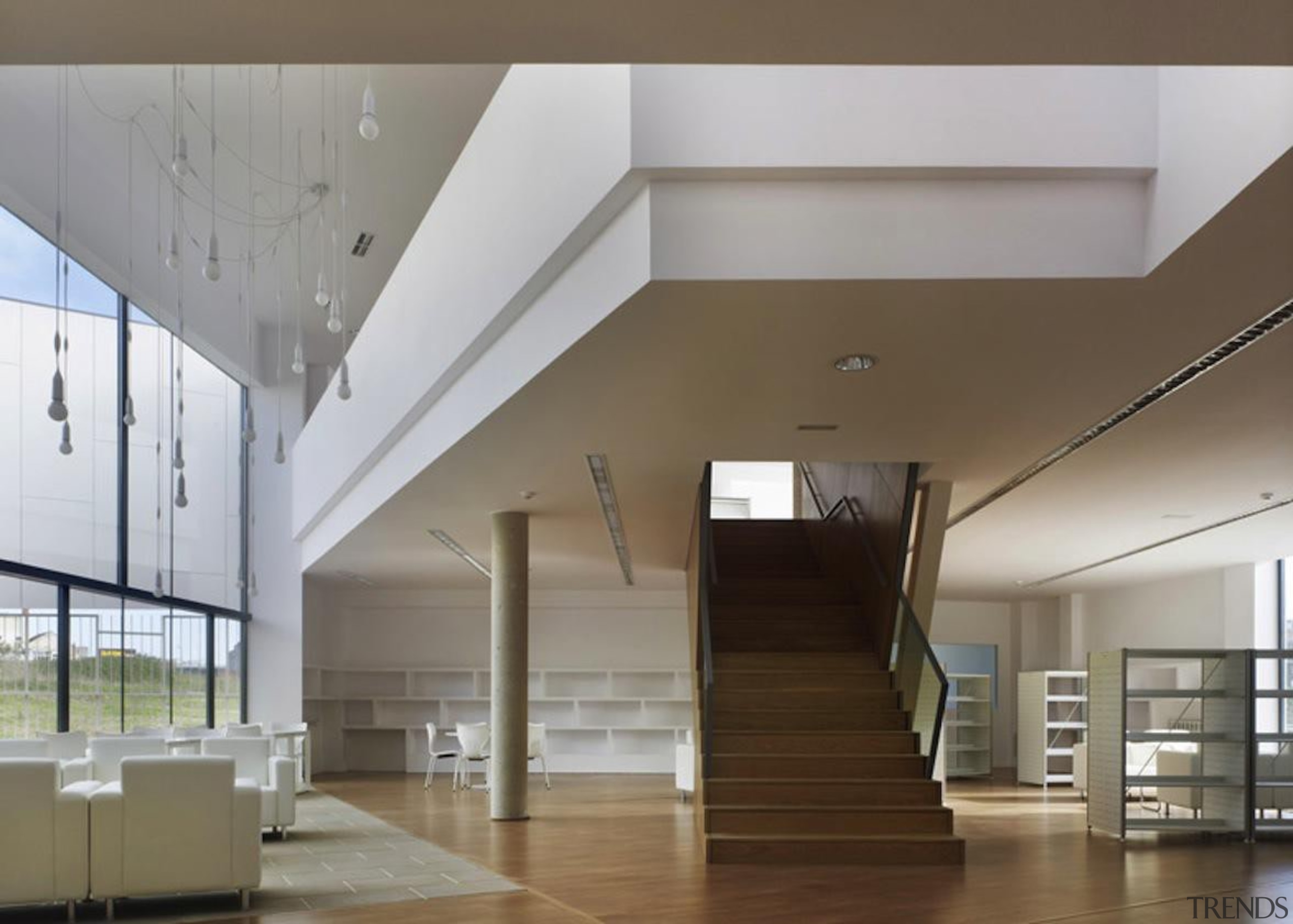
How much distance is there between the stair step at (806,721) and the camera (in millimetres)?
11336

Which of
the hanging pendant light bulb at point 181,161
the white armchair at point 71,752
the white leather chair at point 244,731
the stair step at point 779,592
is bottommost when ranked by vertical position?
the white leather chair at point 244,731

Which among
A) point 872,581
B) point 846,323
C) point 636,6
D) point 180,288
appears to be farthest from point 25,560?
point 636,6

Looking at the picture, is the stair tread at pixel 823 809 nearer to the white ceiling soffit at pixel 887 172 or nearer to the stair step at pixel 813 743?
the stair step at pixel 813 743

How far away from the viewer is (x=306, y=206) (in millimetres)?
14352

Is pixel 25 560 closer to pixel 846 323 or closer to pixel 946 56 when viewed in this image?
pixel 846 323

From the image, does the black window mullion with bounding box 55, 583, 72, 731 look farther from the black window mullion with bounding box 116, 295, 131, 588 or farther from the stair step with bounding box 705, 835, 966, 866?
the stair step with bounding box 705, 835, 966, 866

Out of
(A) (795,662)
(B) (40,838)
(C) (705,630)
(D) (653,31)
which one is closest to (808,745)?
(C) (705,630)

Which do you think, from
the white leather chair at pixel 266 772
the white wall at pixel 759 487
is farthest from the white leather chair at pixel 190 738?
the white wall at pixel 759 487

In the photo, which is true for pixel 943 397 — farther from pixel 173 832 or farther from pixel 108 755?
pixel 108 755

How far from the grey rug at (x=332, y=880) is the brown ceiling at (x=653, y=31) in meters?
5.06

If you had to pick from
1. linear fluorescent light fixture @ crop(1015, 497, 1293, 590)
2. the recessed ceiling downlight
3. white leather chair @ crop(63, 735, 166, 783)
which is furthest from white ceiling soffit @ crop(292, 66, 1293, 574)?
linear fluorescent light fixture @ crop(1015, 497, 1293, 590)

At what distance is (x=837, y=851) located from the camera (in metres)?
9.77

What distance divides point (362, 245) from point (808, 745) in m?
8.29

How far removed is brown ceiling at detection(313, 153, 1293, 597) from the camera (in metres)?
6.16
